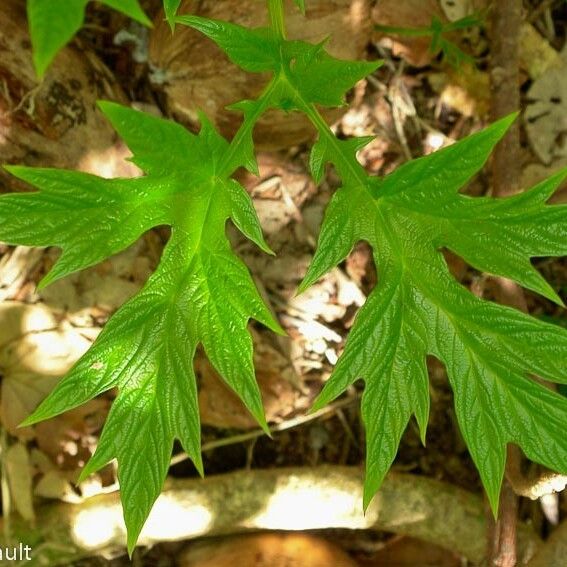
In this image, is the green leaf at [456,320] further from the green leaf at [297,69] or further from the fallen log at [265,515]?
the fallen log at [265,515]

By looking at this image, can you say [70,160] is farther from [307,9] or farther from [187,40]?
[307,9]

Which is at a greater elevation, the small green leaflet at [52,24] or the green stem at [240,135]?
the green stem at [240,135]

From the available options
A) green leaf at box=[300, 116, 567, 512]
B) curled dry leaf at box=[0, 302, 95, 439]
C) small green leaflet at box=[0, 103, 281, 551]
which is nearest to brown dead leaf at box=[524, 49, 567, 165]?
green leaf at box=[300, 116, 567, 512]

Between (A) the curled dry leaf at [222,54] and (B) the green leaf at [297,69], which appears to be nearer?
(B) the green leaf at [297,69]

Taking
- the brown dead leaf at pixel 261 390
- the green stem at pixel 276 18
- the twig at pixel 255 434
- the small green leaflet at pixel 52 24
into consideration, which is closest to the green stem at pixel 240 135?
the green stem at pixel 276 18

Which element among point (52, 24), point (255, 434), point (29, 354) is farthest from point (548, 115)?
point (52, 24)

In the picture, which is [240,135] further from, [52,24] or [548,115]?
[548,115]
